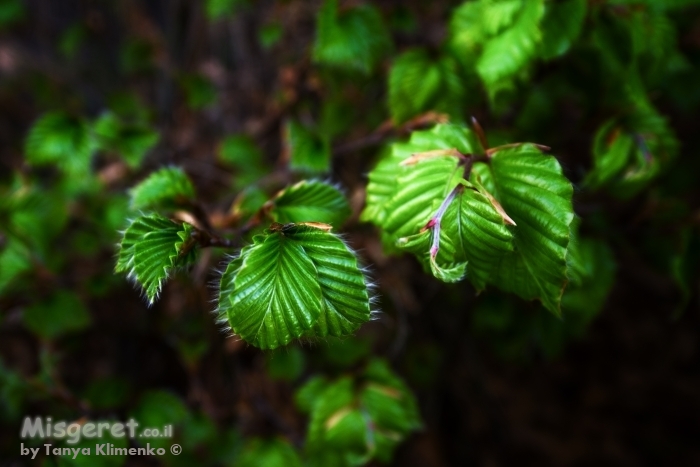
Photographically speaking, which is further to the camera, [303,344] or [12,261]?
[12,261]

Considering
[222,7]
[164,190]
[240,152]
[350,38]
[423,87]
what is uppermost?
[222,7]

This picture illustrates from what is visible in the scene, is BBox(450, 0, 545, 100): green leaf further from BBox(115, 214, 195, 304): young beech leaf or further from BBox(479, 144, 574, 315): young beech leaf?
BBox(115, 214, 195, 304): young beech leaf

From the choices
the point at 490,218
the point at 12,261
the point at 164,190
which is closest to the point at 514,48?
the point at 490,218

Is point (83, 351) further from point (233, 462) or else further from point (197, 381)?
point (233, 462)

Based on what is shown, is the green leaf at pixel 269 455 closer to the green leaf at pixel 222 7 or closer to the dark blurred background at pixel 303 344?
the dark blurred background at pixel 303 344

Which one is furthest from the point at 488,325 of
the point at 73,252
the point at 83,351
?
the point at 83,351

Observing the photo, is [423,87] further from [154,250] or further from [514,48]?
[154,250]
